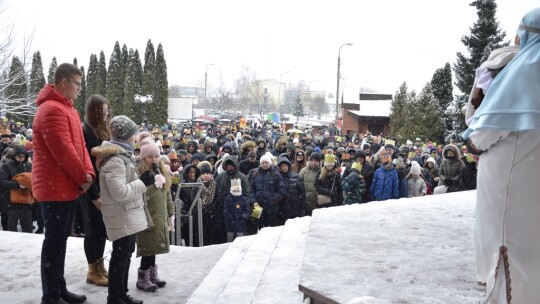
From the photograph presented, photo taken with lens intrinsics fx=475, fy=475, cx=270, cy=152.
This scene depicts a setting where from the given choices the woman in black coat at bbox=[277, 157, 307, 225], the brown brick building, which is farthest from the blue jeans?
the brown brick building

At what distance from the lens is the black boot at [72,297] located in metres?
4.05

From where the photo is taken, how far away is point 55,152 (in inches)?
145

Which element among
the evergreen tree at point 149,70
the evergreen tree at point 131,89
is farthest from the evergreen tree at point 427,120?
the evergreen tree at point 131,89

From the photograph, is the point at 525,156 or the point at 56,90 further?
the point at 56,90

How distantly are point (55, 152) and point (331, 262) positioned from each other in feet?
7.62

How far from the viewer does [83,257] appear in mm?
5684

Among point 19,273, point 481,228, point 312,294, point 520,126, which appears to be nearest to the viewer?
point 520,126

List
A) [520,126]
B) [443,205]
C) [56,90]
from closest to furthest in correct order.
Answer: [520,126] → [56,90] → [443,205]

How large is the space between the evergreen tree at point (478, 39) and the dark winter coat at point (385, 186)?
890 inches

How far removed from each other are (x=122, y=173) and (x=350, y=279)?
197 cm

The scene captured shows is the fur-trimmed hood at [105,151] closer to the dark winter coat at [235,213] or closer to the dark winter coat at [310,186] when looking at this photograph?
the dark winter coat at [235,213]

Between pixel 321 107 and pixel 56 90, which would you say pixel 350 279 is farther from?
pixel 321 107

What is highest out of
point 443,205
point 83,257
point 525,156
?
point 525,156

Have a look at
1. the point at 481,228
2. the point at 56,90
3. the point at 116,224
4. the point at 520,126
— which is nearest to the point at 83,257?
the point at 116,224
